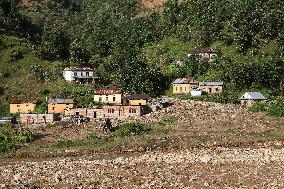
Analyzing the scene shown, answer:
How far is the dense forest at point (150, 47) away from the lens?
91.6m

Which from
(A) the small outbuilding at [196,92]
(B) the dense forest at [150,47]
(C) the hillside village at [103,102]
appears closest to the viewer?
(C) the hillside village at [103,102]

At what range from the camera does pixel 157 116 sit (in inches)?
2985

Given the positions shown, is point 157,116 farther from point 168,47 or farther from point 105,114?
point 168,47

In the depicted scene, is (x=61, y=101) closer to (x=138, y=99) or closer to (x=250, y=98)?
(x=138, y=99)

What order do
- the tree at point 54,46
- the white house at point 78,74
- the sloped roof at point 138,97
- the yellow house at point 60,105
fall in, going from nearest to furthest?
the yellow house at point 60,105 → the sloped roof at point 138,97 → the white house at point 78,74 → the tree at point 54,46

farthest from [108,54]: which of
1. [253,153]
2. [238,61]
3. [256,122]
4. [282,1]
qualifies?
[253,153]

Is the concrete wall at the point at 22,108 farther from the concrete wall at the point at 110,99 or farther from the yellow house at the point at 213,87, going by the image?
the yellow house at the point at 213,87

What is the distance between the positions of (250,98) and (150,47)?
39425 millimetres

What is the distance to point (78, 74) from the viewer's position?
320ft

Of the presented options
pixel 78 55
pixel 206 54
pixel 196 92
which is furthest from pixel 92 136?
pixel 78 55

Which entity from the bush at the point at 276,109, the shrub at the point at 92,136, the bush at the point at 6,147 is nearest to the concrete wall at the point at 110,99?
the shrub at the point at 92,136

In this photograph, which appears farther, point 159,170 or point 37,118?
point 37,118

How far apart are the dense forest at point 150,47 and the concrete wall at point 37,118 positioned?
12457 millimetres

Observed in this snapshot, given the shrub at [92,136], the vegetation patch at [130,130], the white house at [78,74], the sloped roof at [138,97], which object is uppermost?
the white house at [78,74]
